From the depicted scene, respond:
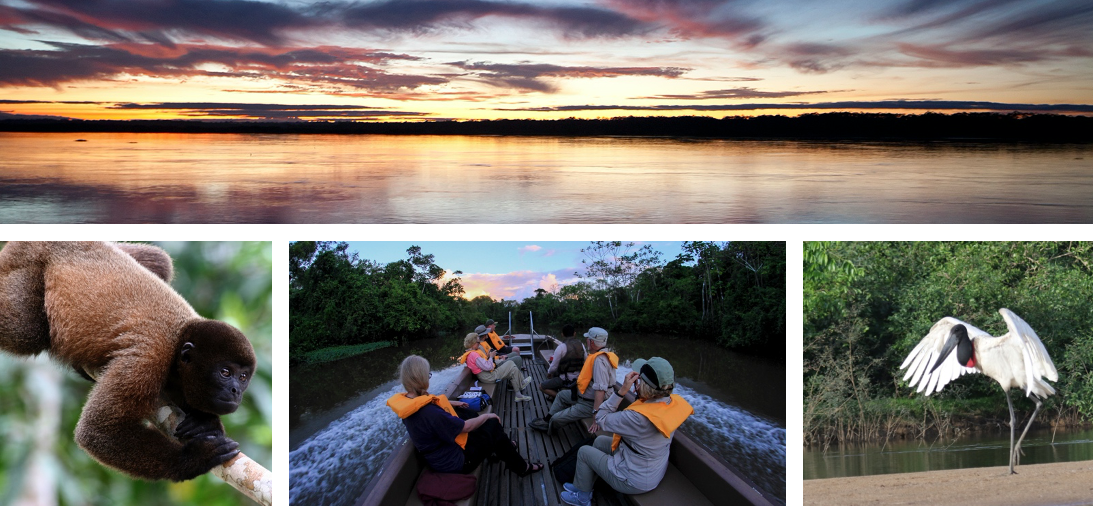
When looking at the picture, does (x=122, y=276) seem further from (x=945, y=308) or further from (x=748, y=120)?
(x=945, y=308)

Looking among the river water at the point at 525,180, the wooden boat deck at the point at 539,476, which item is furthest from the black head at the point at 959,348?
the wooden boat deck at the point at 539,476

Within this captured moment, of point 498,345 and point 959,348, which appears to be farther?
point 959,348

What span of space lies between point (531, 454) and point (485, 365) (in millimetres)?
588

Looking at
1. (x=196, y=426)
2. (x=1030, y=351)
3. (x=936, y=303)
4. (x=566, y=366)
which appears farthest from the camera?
(x=936, y=303)

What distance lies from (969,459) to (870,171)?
7.75 feet

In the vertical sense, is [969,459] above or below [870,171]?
below

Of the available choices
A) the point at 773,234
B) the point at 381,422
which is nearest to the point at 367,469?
the point at 381,422

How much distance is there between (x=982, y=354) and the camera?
3873 millimetres

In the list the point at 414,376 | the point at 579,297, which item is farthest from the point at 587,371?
the point at 414,376

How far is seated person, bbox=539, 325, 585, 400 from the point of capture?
342 centimetres

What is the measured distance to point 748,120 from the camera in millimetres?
3219

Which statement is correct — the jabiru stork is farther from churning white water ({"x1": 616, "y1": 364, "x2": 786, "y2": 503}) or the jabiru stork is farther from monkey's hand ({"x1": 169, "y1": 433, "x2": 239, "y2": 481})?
monkey's hand ({"x1": 169, "y1": 433, "x2": 239, "y2": 481})

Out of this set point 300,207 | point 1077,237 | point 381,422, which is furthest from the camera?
point 381,422

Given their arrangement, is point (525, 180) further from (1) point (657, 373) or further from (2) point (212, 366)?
(2) point (212, 366)
